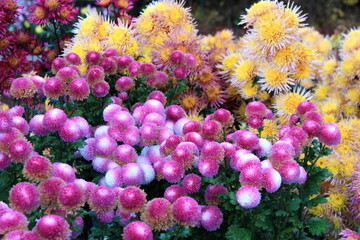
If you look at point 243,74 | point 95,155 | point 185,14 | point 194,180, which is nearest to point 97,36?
point 185,14

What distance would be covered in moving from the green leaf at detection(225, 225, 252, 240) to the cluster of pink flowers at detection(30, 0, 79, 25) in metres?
1.61

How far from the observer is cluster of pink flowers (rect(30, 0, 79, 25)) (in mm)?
2412

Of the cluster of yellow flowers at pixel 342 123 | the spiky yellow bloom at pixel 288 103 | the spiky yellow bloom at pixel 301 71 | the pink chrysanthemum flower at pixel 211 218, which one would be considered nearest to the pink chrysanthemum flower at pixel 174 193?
the pink chrysanthemum flower at pixel 211 218

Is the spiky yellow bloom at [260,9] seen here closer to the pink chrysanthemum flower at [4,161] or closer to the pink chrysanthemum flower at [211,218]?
the pink chrysanthemum flower at [211,218]

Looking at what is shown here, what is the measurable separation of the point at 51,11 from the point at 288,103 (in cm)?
136

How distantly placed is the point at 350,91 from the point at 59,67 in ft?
5.36

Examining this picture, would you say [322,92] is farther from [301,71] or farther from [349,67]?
[301,71]

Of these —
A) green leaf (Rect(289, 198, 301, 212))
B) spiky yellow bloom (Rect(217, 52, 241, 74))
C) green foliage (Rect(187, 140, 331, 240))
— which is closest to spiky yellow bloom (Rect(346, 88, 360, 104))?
spiky yellow bloom (Rect(217, 52, 241, 74))

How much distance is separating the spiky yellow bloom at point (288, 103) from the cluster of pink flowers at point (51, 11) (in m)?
1.24

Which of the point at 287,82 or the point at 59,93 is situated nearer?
the point at 59,93

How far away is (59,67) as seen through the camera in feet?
6.22

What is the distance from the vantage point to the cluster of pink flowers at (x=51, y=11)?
241cm

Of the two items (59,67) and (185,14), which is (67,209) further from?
(185,14)

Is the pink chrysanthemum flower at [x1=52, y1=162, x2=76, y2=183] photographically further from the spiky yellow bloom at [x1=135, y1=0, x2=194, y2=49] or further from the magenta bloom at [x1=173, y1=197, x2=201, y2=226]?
the spiky yellow bloom at [x1=135, y1=0, x2=194, y2=49]
